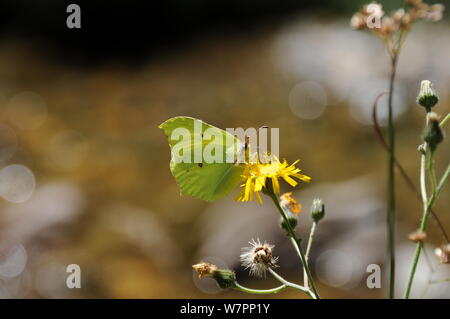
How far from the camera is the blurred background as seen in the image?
5469 mm

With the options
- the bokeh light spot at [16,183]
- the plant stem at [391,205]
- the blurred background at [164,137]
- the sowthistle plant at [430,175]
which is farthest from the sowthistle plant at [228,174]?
the bokeh light spot at [16,183]

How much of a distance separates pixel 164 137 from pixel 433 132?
639 cm

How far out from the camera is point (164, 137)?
7949 millimetres

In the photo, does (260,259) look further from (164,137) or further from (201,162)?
(164,137)

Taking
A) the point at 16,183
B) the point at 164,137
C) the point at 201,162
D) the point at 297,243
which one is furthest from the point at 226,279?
the point at 164,137

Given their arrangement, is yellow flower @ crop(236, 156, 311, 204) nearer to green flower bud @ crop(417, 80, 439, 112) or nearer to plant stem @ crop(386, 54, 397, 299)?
plant stem @ crop(386, 54, 397, 299)

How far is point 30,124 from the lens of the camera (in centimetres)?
842

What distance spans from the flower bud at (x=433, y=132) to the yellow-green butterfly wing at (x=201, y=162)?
2.07 feet

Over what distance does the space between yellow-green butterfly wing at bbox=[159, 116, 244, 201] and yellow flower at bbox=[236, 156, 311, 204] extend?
13 cm

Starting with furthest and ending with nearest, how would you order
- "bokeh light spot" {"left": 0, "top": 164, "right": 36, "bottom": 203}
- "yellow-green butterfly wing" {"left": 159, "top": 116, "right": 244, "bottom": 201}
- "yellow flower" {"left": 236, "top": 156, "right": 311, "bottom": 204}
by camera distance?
1. "bokeh light spot" {"left": 0, "top": 164, "right": 36, "bottom": 203}
2. "yellow-green butterfly wing" {"left": 159, "top": 116, "right": 244, "bottom": 201}
3. "yellow flower" {"left": 236, "top": 156, "right": 311, "bottom": 204}

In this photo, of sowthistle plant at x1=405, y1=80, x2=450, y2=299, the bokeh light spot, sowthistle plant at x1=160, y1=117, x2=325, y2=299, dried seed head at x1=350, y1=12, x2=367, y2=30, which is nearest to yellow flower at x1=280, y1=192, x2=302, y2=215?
sowthistle plant at x1=160, y1=117, x2=325, y2=299

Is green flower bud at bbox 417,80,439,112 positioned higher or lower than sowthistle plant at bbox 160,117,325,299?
higher

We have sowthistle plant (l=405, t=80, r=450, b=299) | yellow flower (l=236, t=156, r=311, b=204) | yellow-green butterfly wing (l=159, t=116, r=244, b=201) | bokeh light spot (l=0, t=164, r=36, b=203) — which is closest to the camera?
Answer: sowthistle plant (l=405, t=80, r=450, b=299)
